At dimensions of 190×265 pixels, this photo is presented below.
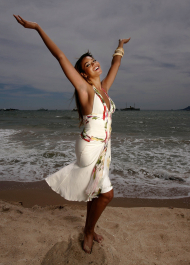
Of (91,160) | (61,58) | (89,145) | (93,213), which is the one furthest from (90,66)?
(93,213)

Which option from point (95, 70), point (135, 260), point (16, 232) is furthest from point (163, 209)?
point (95, 70)

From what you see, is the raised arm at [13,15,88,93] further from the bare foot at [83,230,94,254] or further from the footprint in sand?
the footprint in sand

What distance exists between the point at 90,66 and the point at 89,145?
86 cm

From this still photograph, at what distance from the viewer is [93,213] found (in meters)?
2.10

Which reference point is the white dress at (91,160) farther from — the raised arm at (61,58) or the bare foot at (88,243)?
the bare foot at (88,243)

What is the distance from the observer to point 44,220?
279 cm

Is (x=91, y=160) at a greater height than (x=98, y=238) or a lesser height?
greater

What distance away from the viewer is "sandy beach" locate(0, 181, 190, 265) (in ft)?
6.85

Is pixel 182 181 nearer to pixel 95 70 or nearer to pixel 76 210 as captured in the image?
pixel 76 210

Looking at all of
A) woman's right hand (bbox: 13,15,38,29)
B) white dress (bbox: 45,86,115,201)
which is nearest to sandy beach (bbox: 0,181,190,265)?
white dress (bbox: 45,86,115,201)

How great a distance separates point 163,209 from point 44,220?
1.85 metres

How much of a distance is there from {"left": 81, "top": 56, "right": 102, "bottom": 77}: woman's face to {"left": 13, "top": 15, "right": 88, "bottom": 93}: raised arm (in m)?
0.27

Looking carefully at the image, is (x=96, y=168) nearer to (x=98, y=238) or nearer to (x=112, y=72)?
(x=98, y=238)

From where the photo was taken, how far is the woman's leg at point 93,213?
2061 mm
